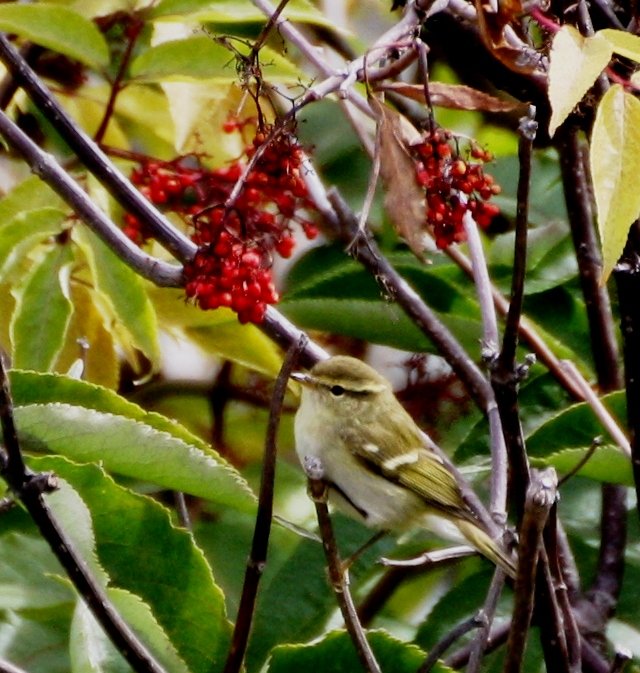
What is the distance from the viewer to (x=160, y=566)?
139 cm

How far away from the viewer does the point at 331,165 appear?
219 cm

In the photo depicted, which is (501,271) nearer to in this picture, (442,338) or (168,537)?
(442,338)

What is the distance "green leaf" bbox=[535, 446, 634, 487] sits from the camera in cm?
154

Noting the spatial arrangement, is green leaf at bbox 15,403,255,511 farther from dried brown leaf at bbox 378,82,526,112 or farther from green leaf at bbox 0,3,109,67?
green leaf at bbox 0,3,109,67

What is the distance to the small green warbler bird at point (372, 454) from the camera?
1.77 meters

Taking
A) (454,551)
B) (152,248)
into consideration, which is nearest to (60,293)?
(152,248)

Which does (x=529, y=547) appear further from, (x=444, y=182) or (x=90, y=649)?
(x=444, y=182)

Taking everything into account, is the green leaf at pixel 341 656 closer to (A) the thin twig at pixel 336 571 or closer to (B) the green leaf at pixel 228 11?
(A) the thin twig at pixel 336 571

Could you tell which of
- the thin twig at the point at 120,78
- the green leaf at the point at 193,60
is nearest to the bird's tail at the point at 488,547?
the green leaf at the point at 193,60

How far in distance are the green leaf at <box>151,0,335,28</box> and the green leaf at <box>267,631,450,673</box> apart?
2.66 ft

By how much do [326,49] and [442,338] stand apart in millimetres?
899

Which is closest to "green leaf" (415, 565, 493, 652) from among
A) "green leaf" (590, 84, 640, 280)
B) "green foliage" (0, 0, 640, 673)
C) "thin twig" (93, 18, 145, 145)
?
"green foliage" (0, 0, 640, 673)

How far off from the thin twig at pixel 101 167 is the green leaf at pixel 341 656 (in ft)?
1.51

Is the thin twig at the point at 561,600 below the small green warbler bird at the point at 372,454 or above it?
below
